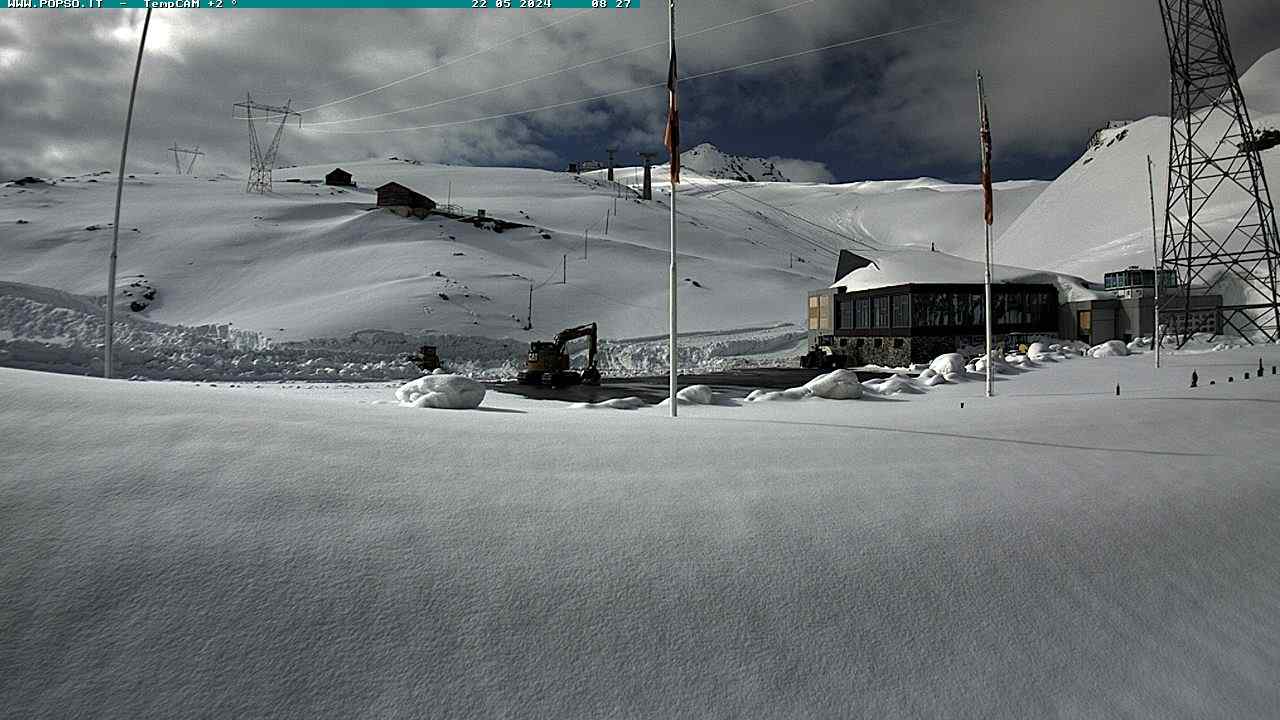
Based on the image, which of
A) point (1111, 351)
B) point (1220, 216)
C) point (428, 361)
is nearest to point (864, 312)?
point (1111, 351)

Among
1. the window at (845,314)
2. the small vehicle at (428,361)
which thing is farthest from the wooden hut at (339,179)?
the window at (845,314)

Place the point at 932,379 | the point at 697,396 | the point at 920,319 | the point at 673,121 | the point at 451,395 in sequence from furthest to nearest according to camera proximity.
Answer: the point at 920,319
the point at 932,379
the point at 697,396
the point at 451,395
the point at 673,121

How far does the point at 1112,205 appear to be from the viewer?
10038 cm

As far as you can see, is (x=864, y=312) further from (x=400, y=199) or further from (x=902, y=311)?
(x=400, y=199)

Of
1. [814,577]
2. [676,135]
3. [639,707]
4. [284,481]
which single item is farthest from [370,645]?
[676,135]

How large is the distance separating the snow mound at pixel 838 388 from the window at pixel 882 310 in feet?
90.2

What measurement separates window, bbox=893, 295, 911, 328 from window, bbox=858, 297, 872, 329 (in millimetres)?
2535

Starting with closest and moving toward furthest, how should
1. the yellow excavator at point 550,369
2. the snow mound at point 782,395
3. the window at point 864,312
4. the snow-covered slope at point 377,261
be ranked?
the snow mound at point 782,395 < the yellow excavator at point 550,369 < the window at point 864,312 < the snow-covered slope at point 377,261

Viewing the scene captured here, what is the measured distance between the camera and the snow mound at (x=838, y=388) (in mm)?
16859

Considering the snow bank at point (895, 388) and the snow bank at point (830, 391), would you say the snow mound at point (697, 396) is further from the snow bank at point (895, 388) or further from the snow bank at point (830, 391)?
the snow bank at point (895, 388)

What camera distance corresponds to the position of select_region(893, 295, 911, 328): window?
4069 cm

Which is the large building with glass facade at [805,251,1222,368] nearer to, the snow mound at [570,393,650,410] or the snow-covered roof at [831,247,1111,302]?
the snow-covered roof at [831,247,1111,302]

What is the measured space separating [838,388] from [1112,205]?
10993cm

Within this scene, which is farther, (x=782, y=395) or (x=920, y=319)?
(x=920, y=319)
